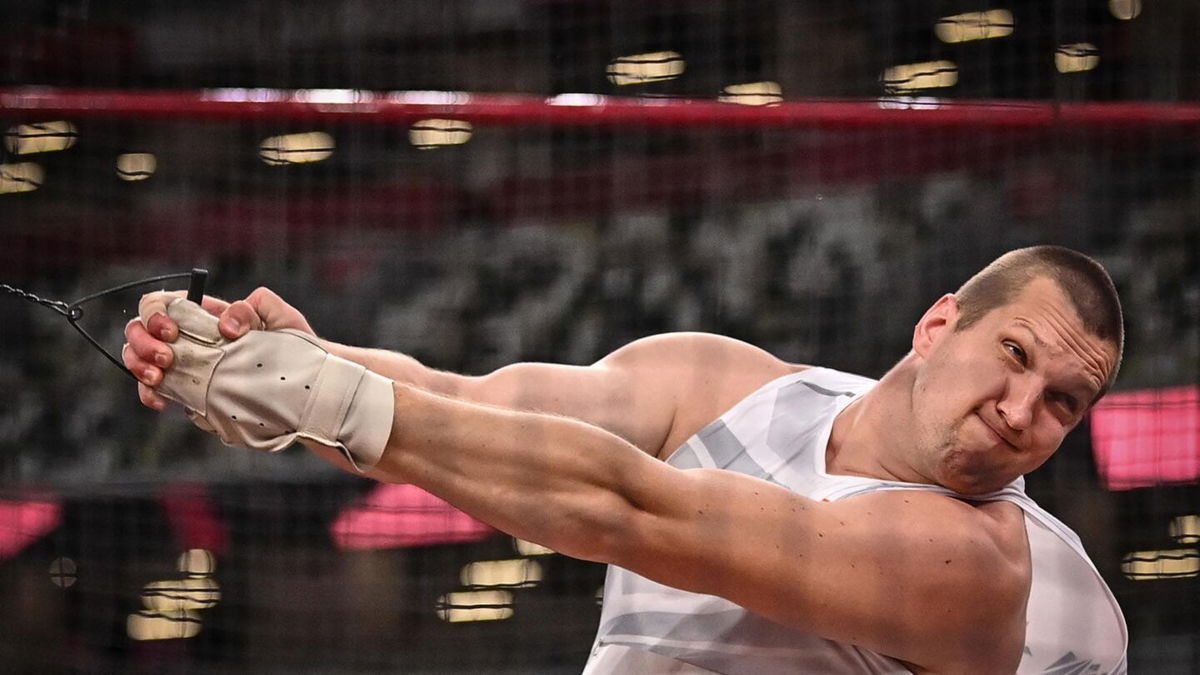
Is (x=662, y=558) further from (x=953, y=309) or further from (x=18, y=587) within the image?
(x=18, y=587)

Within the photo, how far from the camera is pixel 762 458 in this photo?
7.47ft

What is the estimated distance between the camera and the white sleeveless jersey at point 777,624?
2078 mm

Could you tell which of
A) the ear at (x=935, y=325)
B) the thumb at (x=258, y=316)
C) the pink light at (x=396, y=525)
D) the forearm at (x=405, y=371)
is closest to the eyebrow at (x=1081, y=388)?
the ear at (x=935, y=325)

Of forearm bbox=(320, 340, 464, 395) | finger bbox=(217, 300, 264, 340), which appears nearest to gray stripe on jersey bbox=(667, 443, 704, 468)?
forearm bbox=(320, 340, 464, 395)

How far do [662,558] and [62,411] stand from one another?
93.9 inches

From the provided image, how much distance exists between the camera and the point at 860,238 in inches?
144

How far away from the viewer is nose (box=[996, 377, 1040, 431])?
1.99 meters

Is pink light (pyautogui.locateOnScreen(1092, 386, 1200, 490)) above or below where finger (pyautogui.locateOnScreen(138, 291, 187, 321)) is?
below

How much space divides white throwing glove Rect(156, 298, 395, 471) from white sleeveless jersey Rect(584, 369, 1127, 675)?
2.48ft

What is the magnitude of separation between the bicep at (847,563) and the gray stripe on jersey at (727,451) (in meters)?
0.33

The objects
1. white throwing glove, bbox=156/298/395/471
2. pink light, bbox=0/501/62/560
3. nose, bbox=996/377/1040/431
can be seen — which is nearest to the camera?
white throwing glove, bbox=156/298/395/471

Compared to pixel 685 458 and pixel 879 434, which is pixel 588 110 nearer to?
pixel 685 458

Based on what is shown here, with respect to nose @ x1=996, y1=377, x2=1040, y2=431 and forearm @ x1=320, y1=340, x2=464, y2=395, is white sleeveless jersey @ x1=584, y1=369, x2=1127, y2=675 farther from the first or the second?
forearm @ x1=320, y1=340, x2=464, y2=395

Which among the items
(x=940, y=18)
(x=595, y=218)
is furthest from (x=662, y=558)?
(x=940, y=18)
